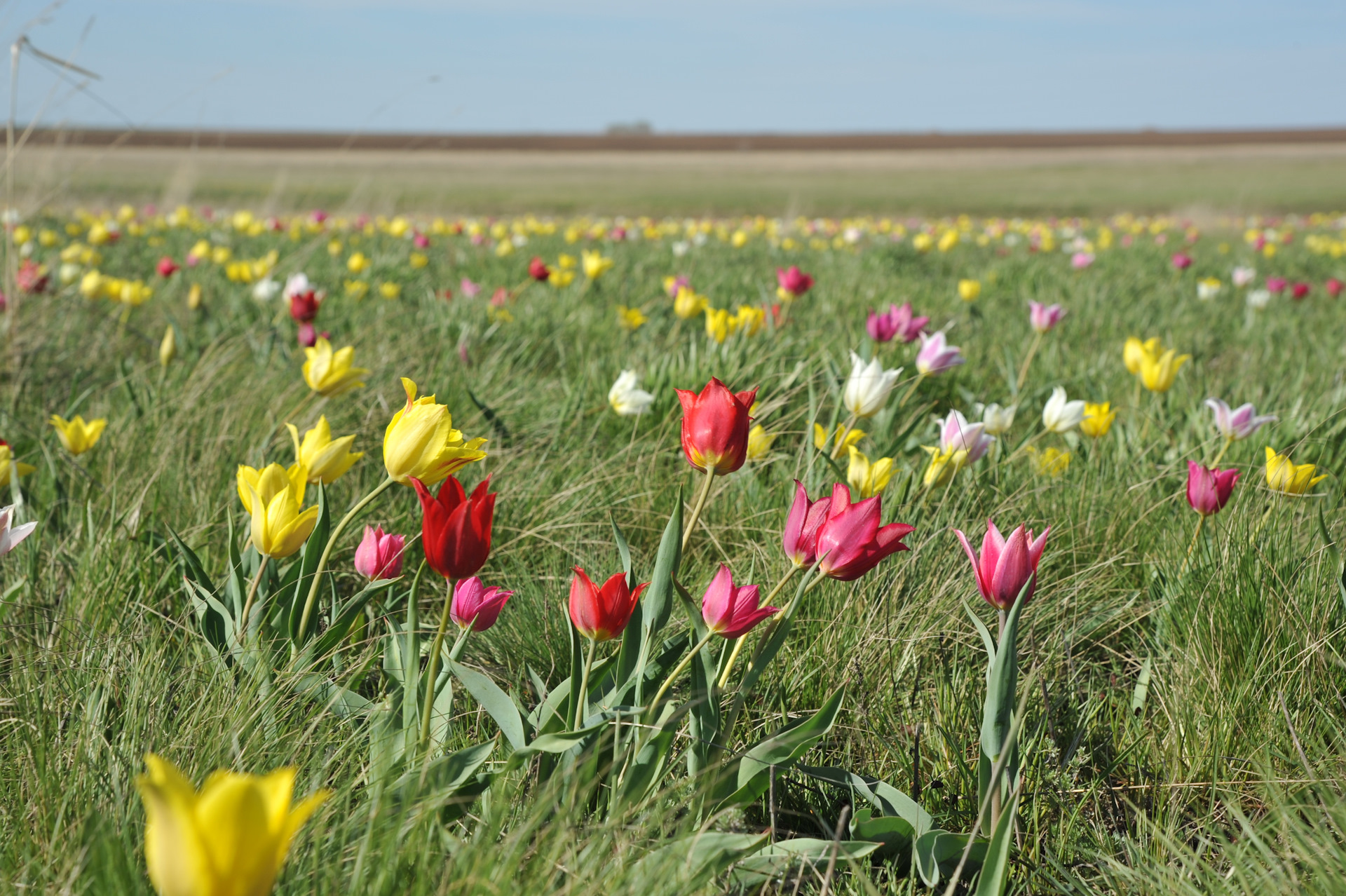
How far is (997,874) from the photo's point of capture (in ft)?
3.28

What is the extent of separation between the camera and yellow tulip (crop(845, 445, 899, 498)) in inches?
63.9

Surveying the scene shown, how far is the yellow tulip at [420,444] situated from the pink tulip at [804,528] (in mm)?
404

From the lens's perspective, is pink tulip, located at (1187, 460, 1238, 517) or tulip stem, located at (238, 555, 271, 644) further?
pink tulip, located at (1187, 460, 1238, 517)

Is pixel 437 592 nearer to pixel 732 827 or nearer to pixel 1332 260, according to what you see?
pixel 732 827

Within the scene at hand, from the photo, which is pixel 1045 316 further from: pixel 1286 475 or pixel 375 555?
pixel 375 555

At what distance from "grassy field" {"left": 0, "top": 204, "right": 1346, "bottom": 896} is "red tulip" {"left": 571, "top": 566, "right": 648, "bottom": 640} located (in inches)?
6.8

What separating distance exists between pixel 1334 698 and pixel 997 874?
0.70m

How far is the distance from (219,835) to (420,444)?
64cm

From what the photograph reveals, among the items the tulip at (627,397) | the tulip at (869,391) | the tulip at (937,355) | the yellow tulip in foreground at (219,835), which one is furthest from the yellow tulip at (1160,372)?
the yellow tulip in foreground at (219,835)

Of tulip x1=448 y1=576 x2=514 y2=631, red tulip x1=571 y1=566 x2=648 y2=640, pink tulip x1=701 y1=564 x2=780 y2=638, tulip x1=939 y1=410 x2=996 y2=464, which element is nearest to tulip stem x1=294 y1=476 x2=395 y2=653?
tulip x1=448 y1=576 x2=514 y2=631

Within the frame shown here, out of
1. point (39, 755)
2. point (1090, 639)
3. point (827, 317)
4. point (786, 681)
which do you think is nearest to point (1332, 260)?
point (827, 317)

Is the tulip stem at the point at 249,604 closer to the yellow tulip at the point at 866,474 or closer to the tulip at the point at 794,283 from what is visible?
the yellow tulip at the point at 866,474

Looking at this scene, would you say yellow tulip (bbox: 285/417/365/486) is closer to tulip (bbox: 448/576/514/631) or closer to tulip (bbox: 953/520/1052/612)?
tulip (bbox: 448/576/514/631)

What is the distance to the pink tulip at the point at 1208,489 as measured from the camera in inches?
63.7
